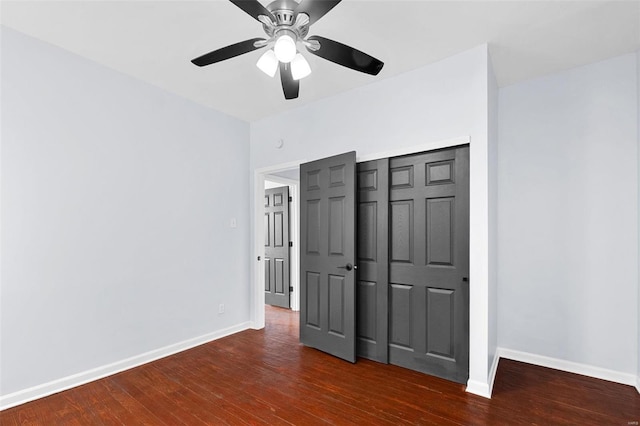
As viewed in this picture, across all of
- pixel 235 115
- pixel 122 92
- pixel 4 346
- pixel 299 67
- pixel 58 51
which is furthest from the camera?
pixel 235 115

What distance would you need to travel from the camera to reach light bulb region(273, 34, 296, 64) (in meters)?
1.85

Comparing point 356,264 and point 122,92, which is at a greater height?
point 122,92

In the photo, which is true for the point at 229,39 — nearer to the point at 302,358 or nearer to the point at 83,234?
the point at 83,234

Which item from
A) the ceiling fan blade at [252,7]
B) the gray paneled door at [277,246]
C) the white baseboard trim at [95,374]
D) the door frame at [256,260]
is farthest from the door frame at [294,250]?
the ceiling fan blade at [252,7]

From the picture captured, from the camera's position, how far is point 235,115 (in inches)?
167

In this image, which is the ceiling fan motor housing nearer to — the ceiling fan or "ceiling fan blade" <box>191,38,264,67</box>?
the ceiling fan

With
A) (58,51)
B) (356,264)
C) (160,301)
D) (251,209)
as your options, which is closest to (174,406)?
(160,301)

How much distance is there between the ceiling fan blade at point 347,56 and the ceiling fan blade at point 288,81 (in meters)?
0.24

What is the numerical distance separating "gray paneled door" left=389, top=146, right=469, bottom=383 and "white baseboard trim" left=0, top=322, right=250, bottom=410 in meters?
2.17

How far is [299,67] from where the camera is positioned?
214cm

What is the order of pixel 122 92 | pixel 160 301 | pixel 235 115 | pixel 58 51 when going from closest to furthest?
pixel 58 51
pixel 122 92
pixel 160 301
pixel 235 115

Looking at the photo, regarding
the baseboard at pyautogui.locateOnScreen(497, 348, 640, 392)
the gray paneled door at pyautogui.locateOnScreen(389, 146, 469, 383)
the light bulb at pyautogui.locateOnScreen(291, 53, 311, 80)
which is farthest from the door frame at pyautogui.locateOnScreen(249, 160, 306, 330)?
the baseboard at pyautogui.locateOnScreen(497, 348, 640, 392)

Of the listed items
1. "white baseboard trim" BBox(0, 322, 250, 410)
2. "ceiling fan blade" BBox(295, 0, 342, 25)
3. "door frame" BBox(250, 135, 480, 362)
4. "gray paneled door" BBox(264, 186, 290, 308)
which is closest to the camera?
"ceiling fan blade" BBox(295, 0, 342, 25)

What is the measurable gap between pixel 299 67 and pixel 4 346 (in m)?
2.95
